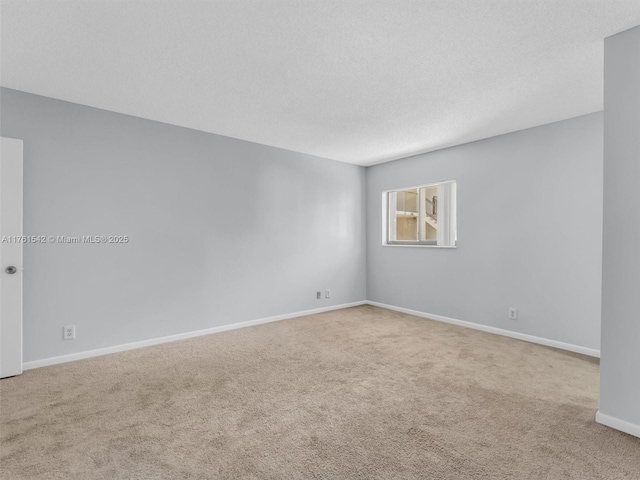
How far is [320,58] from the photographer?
2471mm

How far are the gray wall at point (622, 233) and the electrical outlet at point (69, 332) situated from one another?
14.7ft

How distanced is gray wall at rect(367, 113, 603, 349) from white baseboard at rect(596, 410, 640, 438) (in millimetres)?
1659

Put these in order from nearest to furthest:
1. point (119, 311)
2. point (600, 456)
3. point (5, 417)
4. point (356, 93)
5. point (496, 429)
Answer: point (600, 456) < point (496, 429) < point (5, 417) < point (356, 93) < point (119, 311)

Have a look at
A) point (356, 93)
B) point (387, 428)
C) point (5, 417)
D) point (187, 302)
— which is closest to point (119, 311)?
point (187, 302)

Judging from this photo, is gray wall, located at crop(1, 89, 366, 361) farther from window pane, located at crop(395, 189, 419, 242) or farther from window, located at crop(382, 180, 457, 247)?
window pane, located at crop(395, 189, 419, 242)

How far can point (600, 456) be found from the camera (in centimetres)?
185

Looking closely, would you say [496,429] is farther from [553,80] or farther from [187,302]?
[187,302]

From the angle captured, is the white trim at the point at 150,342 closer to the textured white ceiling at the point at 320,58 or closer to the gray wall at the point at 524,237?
the gray wall at the point at 524,237

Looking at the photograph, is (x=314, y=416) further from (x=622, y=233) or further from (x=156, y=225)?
(x=156, y=225)

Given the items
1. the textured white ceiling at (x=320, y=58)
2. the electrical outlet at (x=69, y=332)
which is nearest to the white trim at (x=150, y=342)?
the electrical outlet at (x=69, y=332)

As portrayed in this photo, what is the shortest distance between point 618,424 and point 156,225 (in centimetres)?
437

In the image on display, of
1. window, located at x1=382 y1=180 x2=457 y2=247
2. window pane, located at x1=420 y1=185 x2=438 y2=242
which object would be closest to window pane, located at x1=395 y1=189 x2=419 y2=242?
window, located at x1=382 y1=180 x2=457 y2=247

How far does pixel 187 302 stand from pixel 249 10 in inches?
127

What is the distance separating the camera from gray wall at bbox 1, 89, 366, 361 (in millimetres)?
3186
